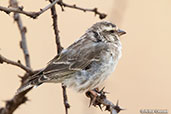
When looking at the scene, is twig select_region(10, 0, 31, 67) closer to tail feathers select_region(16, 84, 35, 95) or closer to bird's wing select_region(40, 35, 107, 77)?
tail feathers select_region(16, 84, 35, 95)

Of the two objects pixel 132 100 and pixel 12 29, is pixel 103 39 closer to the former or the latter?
pixel 132 100

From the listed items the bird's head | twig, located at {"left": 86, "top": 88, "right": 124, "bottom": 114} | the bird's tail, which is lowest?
twig, located at {"left": 86, "top": 88, "right": 124, "bottom": 114}

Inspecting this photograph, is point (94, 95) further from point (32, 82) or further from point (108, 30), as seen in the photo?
point (108, 30)

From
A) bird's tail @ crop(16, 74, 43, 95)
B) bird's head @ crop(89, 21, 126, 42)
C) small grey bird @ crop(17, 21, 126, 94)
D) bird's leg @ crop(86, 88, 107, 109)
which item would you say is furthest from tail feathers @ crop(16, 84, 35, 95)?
bird's head @ crop(89, 21, 126, 42)

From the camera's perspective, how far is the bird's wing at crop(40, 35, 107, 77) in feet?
18.0

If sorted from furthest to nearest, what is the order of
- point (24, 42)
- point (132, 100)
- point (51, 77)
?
point (132, 100) < point (51, 77) < point (24, 42)

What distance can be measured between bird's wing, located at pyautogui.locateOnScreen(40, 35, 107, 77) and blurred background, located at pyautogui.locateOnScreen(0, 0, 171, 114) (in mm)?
1312

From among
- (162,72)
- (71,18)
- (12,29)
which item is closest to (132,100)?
(162,72)

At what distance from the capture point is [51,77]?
5297mm

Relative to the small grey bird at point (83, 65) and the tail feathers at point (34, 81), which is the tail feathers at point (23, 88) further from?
the small grey bird at point (83, 65)

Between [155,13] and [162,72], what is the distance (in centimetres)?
148

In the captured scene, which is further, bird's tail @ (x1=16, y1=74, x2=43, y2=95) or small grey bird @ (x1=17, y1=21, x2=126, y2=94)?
small grey bird @ (x1=17, y1=21, x2=126, y2=94)

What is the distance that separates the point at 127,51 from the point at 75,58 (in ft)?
8.49

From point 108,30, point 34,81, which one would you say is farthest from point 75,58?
point 34,81
